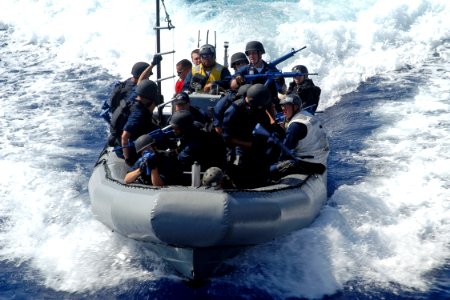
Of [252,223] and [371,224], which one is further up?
[252,223]

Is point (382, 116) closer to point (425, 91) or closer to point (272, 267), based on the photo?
point (425, 91)

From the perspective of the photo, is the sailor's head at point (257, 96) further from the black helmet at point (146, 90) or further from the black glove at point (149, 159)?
the black glove at point (149, 159)

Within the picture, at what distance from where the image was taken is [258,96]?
6090 mm

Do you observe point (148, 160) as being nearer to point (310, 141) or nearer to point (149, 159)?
point (149, 159)

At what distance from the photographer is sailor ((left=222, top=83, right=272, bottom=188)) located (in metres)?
6.16

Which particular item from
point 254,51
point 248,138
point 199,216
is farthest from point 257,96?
point 254,51

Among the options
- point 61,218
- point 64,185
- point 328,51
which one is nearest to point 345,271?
point 61,218

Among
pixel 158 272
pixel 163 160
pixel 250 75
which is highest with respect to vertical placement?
pixel 250 75

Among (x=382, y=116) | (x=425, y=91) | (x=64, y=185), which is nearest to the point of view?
(x=64, y=185)

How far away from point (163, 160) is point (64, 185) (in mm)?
2820

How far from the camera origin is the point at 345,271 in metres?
6.29

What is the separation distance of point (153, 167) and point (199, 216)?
0.74 metres

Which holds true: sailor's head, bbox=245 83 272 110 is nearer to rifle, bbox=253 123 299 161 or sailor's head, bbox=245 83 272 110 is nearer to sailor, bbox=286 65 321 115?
rifle, bbox=253 123 299 161

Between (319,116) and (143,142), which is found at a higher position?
(143,142)
